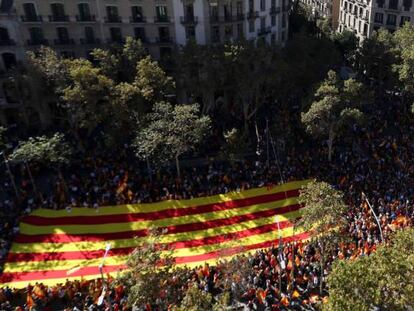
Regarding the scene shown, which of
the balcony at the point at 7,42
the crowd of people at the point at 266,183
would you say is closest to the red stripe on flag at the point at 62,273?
the crowd of people at the point at 266,183

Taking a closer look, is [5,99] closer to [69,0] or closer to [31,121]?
[31,121]

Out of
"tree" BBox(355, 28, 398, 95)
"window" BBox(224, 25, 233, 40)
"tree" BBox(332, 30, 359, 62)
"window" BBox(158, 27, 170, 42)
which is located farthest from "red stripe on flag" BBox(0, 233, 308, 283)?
"tree" BBox(332, 30, 359, 62)

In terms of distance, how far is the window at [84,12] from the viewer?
173ft

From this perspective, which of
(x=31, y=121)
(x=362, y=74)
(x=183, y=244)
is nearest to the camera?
(x=183, y=244)

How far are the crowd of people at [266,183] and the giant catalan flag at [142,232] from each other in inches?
43.7

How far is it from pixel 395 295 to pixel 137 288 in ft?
45.7

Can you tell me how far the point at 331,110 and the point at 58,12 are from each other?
34.1 m

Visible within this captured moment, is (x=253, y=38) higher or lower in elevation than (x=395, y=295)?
higher

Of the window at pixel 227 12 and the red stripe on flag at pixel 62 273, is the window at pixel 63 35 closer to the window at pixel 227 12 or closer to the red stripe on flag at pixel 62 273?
the window at pixel 227 12

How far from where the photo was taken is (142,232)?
36.7 metres

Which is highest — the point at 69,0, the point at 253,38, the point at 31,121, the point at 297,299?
the point at 69,0

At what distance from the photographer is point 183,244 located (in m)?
35.8

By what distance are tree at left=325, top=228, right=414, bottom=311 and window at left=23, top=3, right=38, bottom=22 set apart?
45678 millimetres

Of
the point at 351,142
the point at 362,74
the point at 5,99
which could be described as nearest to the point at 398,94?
the point at 362,74
